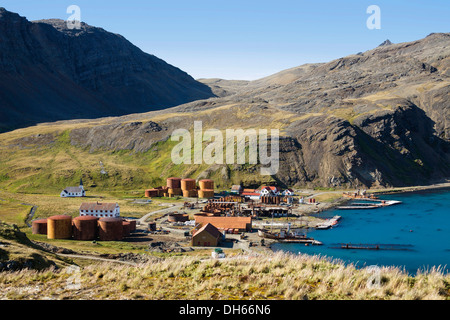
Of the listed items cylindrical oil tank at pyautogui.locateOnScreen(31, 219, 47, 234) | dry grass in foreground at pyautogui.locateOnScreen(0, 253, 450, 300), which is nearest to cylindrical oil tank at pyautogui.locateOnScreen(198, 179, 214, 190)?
cylindrical oil tank at pyautogui.locateOnScreen(31, 219, 47, 234)

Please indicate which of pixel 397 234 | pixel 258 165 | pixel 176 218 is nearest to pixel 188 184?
pixel 258 165

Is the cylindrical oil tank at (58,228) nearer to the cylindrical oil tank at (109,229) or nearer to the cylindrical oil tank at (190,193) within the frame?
the cylindrical oil tank at (109,229)

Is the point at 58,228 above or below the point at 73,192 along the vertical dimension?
below

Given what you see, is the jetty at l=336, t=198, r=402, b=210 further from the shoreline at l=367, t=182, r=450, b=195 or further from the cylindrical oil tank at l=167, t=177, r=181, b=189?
the cylindrical oil tank at l=167, t=177, r=181, b=189

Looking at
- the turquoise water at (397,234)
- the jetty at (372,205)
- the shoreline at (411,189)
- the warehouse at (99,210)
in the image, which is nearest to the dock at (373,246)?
the turquoise water at (397,234)

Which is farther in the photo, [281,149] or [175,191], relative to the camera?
[281,149]

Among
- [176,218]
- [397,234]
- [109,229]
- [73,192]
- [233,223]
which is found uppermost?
[73,192]

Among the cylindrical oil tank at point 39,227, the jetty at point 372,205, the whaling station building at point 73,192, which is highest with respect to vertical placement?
the whaling station building at point 73,192

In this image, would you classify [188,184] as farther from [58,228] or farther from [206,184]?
[58,228]
